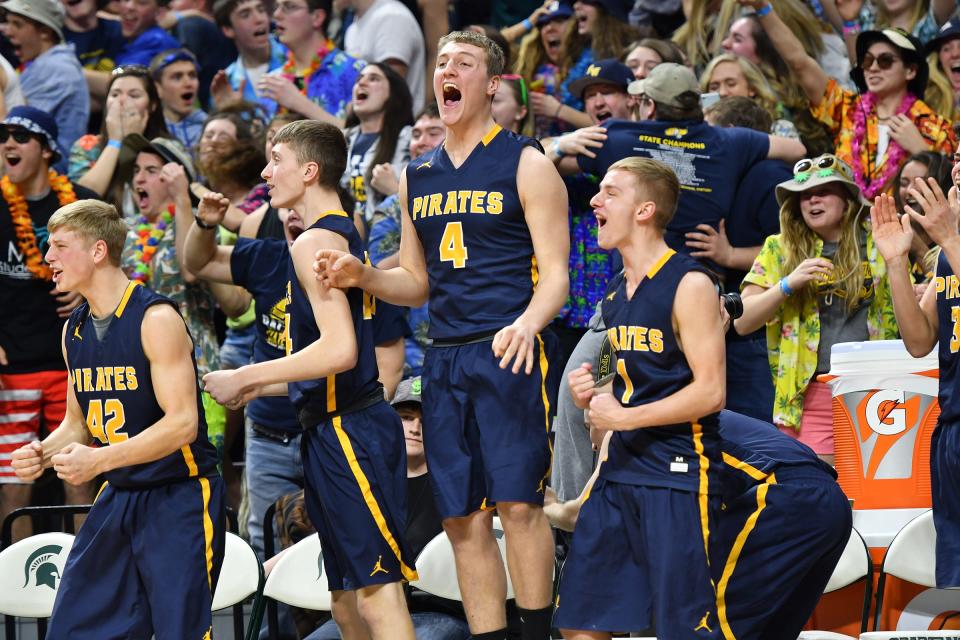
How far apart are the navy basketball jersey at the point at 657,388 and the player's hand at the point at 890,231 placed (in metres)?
1.24

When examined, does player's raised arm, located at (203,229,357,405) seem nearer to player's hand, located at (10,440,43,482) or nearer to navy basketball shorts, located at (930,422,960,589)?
player's hand, located at (10,440,43,482)

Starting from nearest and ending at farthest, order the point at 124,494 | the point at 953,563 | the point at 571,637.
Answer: the point at 571,637
the point at 124,494
the point at 953,563

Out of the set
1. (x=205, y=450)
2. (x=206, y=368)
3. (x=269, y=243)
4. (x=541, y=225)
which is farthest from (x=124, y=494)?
(x=206, y=368)

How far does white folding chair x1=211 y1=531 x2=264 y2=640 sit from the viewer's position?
5.42 m

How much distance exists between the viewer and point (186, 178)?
712 centimetres

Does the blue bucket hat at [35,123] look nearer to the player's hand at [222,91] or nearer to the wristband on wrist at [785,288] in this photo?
the player's hand at [222,91]

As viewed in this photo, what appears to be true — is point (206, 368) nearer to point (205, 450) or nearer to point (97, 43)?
point (205, 450)

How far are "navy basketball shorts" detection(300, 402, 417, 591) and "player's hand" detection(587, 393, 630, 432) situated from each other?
849 mm

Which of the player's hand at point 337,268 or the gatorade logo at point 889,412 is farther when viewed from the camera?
the gatorade logo at point 889,412

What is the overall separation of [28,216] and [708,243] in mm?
3464

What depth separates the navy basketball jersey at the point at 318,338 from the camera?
476cm

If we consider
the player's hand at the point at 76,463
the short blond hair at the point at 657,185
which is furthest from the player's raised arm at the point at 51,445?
the short blond hair at the point at 657,185

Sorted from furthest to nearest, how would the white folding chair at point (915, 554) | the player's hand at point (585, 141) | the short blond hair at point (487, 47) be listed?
1. the player's hand at point (585, 141)
2. the white folding chair at point (915, 554)
3. the short blond hair at point (487, 47)

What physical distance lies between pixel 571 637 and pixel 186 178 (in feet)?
12.2
